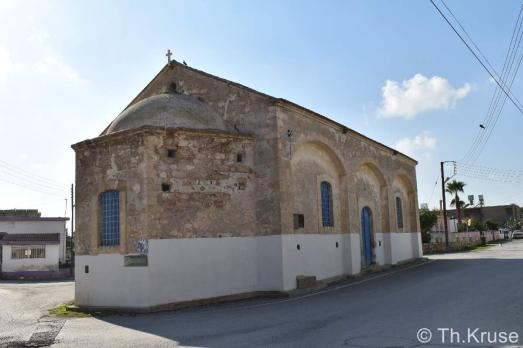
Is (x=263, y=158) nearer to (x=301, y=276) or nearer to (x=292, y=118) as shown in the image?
(x=292, y=118)

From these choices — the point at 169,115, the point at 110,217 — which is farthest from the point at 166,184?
the point at 169,115

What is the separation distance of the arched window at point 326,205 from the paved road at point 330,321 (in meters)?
4.36

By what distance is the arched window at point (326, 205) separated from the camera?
19.9m

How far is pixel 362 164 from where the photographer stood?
77.2 ft

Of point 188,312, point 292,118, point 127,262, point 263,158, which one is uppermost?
point 292,118

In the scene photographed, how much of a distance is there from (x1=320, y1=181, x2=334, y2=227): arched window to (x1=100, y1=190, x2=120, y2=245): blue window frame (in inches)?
333

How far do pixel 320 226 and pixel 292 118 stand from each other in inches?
182

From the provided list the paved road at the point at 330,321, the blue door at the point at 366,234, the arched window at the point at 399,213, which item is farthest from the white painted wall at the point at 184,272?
the arched window at the point at 399,213

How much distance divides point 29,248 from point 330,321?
3012 cm

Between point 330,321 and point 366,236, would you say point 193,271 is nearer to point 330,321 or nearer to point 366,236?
point 330,321

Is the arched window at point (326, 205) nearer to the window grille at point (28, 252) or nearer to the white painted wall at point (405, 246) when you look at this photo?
the white painted wall at point (405, 246)

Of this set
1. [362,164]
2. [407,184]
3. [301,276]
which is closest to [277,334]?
[301,276]

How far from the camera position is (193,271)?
14805 millimetres

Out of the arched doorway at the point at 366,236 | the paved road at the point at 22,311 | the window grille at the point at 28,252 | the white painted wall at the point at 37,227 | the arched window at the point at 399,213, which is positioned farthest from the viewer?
the white painted wall at the point at 37,227
